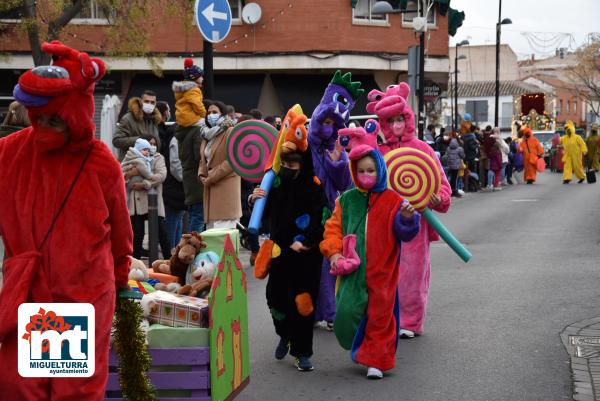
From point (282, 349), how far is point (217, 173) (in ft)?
13.3

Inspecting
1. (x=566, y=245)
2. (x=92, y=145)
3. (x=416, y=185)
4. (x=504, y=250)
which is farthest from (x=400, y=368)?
(x=566, y=245)

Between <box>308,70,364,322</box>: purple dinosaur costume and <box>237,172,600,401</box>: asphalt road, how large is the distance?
3.90 ft

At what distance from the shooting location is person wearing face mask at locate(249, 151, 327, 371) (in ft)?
23.1

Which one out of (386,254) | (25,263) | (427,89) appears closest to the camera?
(25,263)

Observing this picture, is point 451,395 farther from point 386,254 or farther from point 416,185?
point 416,185

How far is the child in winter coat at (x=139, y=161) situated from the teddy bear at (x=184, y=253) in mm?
4320

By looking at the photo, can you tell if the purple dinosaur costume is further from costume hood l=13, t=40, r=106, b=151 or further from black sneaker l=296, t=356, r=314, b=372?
costume hood l=13, t=40, r=106, b=151

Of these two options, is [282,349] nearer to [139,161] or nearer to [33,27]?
[139,161]

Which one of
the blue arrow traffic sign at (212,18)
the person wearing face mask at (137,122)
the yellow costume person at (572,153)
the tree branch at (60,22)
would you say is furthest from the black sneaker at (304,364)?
the yellow costume person at (572,153)

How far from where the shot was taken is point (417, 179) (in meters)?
7.50

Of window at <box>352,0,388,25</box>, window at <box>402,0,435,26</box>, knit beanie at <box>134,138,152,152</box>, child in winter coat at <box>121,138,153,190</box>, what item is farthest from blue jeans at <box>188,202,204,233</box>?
window at <box>402,0,435,26</box>

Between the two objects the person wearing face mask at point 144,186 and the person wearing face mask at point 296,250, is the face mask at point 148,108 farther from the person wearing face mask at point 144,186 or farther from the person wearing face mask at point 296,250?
the person wearing face mask at point 296,250

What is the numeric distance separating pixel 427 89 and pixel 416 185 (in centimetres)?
2223

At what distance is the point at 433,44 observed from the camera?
33062mm
